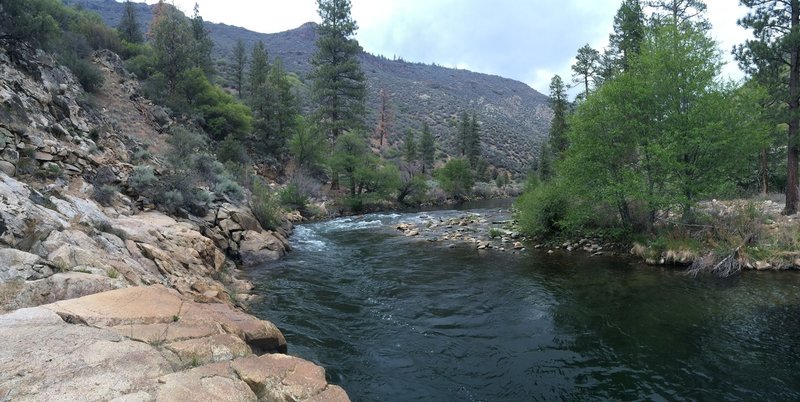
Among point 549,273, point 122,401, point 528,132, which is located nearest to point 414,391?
point 122,401

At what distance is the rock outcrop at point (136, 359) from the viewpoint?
10.9ft

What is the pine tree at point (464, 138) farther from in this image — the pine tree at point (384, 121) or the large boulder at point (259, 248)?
the large boulder at point (259, 248)

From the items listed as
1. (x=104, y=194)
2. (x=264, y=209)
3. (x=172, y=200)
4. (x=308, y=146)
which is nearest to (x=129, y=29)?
(x=308, y=146)

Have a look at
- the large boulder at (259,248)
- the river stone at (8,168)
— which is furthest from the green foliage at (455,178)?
the river stone at (8,168)

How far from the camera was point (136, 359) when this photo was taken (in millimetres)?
3852

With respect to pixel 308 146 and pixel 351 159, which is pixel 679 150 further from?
pixel 308 146

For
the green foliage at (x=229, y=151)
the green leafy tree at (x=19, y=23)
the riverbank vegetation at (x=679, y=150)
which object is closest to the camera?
the riverbank vegetation at (x=679, y=150)

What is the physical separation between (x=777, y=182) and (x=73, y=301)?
3322 centimetres

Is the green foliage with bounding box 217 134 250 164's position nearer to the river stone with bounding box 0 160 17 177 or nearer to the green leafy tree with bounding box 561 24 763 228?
the river stone with bounding box 0 160 17 177

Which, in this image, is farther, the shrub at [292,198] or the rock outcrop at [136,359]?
the shrub at [292,198]

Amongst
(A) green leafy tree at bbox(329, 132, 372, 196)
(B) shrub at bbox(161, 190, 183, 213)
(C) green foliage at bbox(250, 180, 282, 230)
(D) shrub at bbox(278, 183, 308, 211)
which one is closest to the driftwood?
(C) green foliage at bbox(250, 180, 282, 230)

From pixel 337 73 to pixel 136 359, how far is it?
112ft

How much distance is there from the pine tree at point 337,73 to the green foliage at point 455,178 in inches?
413

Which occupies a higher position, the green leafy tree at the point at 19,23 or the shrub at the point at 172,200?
the green leafy tree at the point at 19,23
